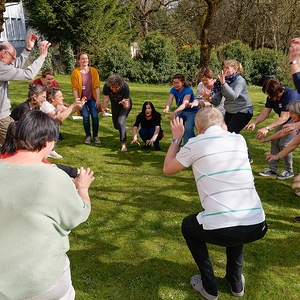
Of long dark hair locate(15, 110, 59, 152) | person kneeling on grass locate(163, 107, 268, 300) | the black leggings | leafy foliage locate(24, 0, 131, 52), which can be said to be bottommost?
the black leggings

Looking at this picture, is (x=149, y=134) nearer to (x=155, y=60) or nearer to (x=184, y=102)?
(x=184, y=102)

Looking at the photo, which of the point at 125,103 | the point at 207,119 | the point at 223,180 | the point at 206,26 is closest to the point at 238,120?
the point at 125,103

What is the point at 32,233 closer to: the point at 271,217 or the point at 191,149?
the point at 191,149

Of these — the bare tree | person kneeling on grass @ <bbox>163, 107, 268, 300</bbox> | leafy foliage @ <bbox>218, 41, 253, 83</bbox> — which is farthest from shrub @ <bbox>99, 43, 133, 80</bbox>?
person kneeling on grass @ <bbox>163, 107, 268, 300</bbox>

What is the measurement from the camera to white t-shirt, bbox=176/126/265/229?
2.63 m

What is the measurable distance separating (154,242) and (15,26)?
34.3 m

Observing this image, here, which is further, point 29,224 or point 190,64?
point 190,64

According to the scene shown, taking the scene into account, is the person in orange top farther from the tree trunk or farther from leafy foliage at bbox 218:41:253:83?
leafy foliage at bbox 218:41:253:83

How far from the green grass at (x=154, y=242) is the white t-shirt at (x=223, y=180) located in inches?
39.2

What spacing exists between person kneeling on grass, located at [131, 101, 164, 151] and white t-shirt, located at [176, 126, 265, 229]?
4705mm

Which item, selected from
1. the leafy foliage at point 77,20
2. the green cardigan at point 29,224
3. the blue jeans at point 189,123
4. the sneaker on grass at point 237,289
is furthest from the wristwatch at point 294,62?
the leafy foliage at point 77,20

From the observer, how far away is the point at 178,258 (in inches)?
150

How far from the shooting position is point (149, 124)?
759cm

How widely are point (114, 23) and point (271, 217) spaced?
25.2m
